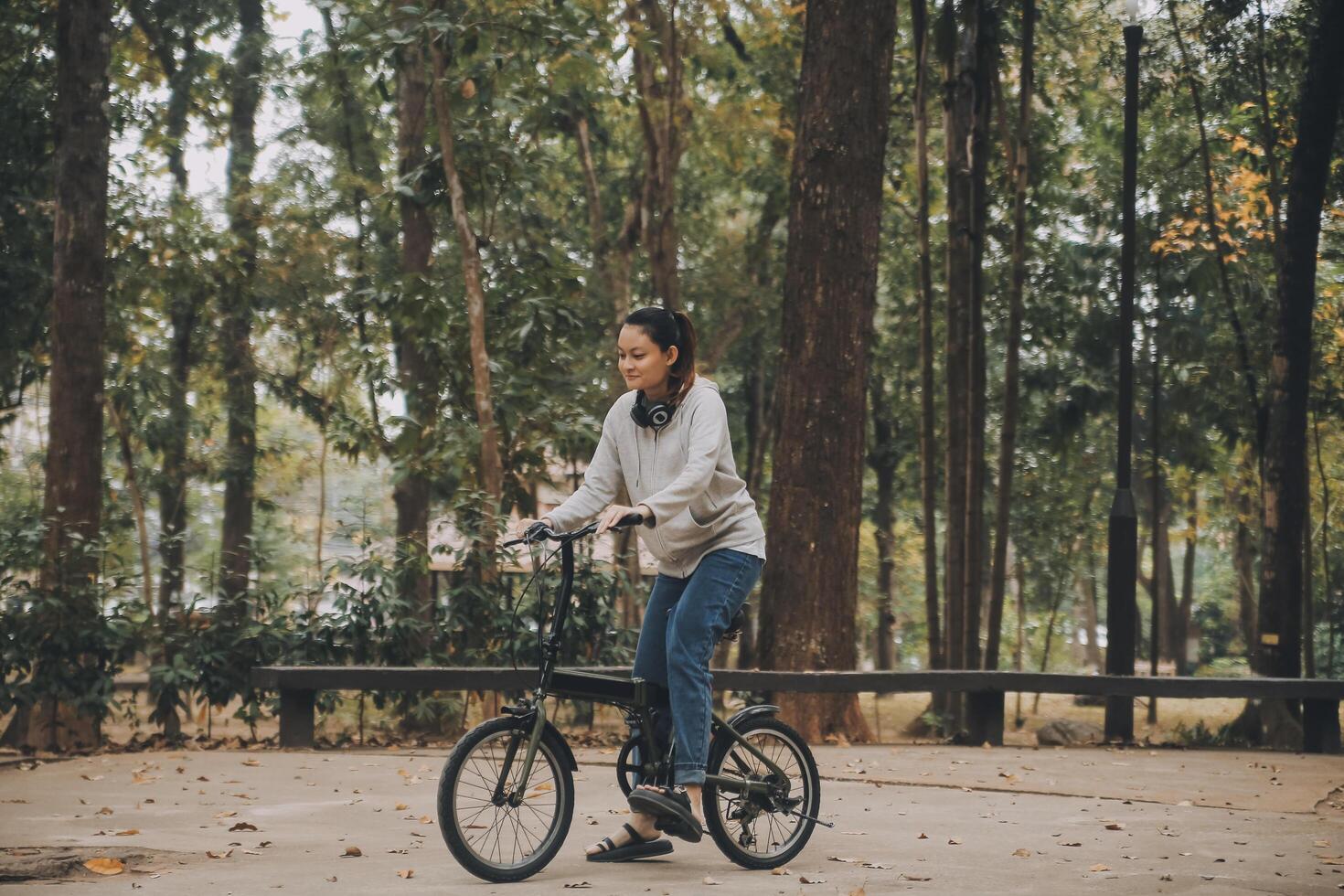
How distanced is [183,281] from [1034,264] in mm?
12817

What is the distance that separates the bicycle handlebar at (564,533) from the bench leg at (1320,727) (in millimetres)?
8230

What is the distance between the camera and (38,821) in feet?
21.7

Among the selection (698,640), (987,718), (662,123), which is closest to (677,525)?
(698,640)

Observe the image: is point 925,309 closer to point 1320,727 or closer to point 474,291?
point 474,291

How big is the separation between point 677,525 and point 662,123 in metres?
13.3

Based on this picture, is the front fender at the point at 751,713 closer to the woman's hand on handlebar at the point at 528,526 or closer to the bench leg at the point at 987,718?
the woman's hand on handlebar at the point at 528,526

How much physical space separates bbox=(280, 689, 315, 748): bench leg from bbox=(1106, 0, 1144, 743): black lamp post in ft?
19.9

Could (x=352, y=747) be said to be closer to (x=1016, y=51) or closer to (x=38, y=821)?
(x=38, y=821)

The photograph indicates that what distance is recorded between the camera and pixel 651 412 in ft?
18.3

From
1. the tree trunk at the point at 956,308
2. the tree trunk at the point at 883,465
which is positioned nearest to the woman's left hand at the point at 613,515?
the tree trunk at the point at 956,308

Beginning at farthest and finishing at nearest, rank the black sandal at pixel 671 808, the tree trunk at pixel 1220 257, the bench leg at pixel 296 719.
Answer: the tree trunk at pixel 1220 257
the bench leg at pixel 296 719
the black sandal at pixel 671 808

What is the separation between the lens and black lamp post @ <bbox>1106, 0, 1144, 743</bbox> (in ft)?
38.5

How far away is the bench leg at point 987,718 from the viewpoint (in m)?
11.1

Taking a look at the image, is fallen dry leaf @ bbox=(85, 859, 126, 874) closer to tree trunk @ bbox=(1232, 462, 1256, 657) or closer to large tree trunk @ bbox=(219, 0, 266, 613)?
large tree trunk @ bbox=(219, 0, 266, 613)
